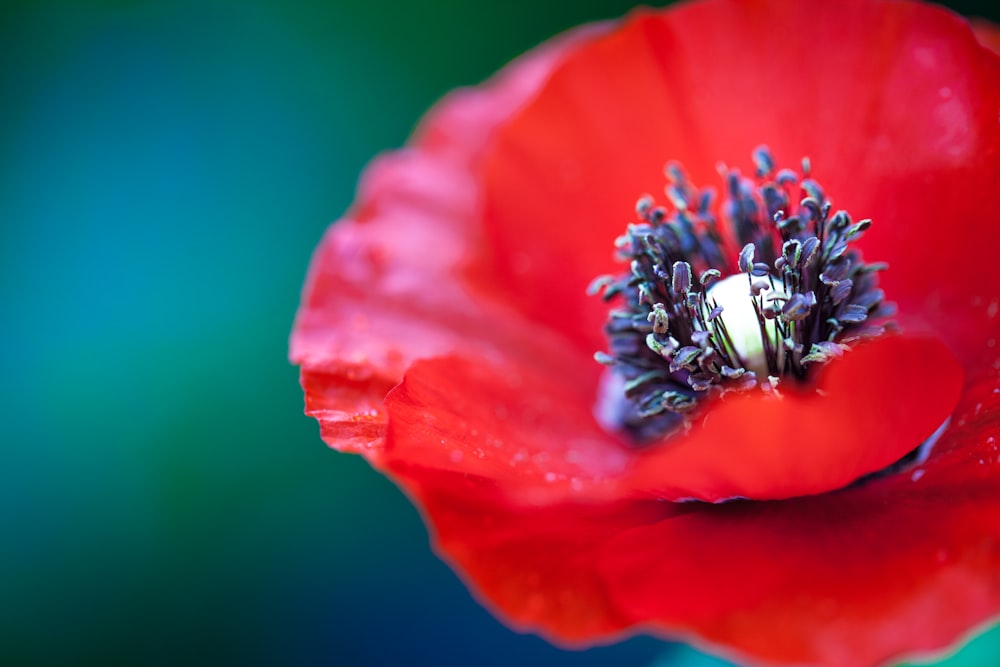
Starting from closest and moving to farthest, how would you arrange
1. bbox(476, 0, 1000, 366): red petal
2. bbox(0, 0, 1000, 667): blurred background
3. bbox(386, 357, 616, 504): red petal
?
bbox(386, 357, 616, 504): red petal < bbox(476, 0, 1000, 366): red petal < bbox(0, 0, 1000, 667): blurred background

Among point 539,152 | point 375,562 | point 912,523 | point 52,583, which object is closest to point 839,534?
point 912,523

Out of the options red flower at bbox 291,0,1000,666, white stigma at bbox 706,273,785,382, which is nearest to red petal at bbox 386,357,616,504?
red flower at bbox 291,0,1000,666

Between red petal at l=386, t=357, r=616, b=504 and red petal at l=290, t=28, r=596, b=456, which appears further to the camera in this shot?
red petal at l=290, t=28, r=596, b=456

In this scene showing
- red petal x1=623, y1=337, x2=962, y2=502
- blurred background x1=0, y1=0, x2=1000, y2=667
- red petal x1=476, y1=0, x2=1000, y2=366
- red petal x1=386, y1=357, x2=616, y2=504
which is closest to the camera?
red petal x1=623, y1=337, x2=962, y2=502

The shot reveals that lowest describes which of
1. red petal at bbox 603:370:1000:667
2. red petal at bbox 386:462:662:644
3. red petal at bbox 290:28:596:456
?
red petal at bbox 603:370:1000:667

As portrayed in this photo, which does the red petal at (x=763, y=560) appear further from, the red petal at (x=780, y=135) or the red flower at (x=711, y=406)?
the red petal at (x=780, y=135)

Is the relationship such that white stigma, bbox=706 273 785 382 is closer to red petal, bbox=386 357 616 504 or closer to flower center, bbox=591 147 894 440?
flower center, bbox=591 147 894 440

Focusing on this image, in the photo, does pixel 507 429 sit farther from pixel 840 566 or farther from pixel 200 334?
pixel 200 334
